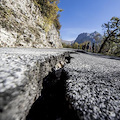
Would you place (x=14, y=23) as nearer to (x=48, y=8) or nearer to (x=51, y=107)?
(x=51, y=107)

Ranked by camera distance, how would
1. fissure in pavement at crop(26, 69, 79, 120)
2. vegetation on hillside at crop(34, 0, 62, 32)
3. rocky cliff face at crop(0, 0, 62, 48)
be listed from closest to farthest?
1. fissure in pavement at crop(26, 69, 79, 120)
2. rocky cliff face at crop(0, 0, 62, 48)
3. vegetation on hillside at crop(34, 0, 62, 32)

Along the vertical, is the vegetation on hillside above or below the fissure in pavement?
above

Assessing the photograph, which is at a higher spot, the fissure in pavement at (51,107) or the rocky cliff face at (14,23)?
the rocky cliff face at (14,23)

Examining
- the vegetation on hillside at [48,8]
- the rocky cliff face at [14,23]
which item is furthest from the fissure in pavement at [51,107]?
the vegetation on hillside at [48,8]

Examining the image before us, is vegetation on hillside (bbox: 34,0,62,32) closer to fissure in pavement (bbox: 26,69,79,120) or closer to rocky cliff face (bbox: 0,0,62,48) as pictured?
rocky cliff face (bbox: 0,0,62,48)

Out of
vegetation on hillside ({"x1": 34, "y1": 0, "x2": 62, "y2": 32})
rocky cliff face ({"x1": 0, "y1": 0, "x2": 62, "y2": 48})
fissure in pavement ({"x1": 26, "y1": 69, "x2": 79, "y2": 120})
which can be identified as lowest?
fissure in pavement ({"x1": 26, "y1": 69, "x2": 79, "y2": 120})

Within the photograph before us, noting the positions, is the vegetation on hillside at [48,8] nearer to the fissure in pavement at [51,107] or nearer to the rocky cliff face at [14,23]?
the rocky cliff face at [14,23]

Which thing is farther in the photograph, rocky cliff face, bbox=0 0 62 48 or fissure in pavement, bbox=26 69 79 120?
rocky cliff face, bbox=0 0 62 48

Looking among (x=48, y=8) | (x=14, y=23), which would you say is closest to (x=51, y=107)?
(x=14, y=23)

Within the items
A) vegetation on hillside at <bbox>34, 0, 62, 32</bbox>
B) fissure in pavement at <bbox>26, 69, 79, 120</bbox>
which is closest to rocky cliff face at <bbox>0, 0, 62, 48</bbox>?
vegetation on hillside at <bbox>34, 0, 62, 32</bbox>

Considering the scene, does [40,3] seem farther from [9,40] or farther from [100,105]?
[100,105]

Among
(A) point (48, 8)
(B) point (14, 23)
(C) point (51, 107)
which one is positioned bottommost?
(C) point (51, 107)

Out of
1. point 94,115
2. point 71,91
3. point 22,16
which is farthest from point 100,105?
point 22,16

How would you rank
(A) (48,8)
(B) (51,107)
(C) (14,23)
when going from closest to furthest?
(B) (51,107), (C) (14,23), (A) (48,8)
